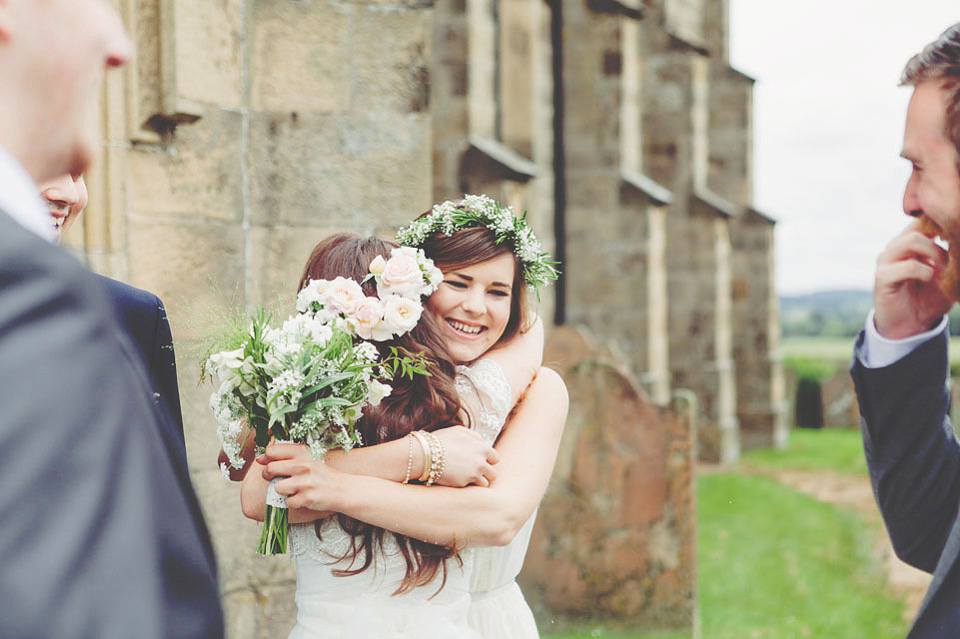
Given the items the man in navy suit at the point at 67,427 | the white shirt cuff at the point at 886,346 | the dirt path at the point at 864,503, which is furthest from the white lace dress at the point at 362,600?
the dirt path at the point at 864,503

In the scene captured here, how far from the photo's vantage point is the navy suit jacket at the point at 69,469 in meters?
0.87

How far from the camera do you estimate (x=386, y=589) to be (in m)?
2.58

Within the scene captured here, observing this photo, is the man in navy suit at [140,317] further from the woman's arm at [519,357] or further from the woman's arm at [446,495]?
the woman's arm at [519,357]

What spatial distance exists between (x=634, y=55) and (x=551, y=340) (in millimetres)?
10687

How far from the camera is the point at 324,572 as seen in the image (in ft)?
8.52

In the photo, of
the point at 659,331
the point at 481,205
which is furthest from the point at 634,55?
the point at 481,205

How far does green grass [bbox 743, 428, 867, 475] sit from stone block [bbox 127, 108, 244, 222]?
14181 millimetres

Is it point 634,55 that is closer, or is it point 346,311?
point 346,311

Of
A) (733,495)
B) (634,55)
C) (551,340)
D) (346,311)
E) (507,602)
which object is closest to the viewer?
(346,311)

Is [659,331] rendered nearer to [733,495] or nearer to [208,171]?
[733,495]

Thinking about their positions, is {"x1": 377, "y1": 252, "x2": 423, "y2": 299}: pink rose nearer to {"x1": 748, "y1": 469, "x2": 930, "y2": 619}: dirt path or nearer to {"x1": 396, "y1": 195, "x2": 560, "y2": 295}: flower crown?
{"x1": 396, "y1": 195, "x2": 560, "y2": 295}: flower crown

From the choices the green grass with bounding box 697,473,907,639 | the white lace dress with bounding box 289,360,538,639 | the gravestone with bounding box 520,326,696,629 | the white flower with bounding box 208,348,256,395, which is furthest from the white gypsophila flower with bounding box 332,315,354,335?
the green grass with bounding box 697,473,907,639

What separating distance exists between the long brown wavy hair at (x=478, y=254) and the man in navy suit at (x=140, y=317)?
0.78 meters

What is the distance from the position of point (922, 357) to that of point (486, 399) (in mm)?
1110
